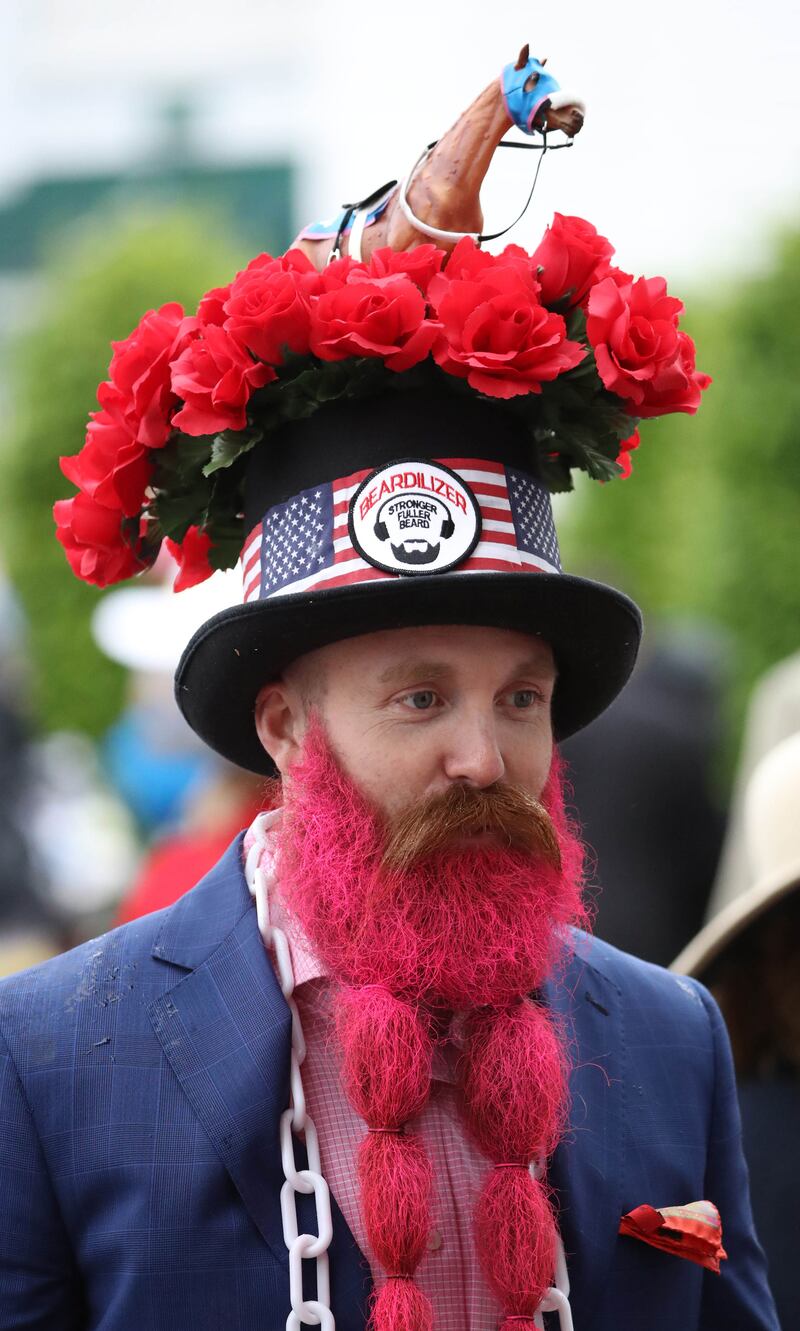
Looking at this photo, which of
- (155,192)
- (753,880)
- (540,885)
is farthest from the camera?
(155,192)

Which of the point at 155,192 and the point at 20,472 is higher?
the point at 155,192

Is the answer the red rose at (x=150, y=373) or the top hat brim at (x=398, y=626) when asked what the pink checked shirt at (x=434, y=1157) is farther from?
the red rose at (x=150, y=373)

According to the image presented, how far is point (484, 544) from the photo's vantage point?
250 centimetres

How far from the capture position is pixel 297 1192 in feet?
7.80

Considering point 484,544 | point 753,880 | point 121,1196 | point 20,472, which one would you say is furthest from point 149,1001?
point 20,472

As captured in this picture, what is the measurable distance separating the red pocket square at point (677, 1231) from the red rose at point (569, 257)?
1454 mm

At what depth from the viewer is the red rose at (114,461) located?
263 centimetres

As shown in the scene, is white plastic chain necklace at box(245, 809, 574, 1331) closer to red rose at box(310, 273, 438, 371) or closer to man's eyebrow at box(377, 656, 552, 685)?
man's eyebrow at box(377, 656, 552, 685)

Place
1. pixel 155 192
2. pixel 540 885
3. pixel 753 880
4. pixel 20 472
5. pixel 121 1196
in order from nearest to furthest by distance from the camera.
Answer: pixel 121 1196 < pixel 540 885 < pixel 753 880 < pixel 20 472 < pixel 155 192

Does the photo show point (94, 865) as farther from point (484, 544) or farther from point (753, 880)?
point (484, 544)

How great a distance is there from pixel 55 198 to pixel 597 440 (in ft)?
105

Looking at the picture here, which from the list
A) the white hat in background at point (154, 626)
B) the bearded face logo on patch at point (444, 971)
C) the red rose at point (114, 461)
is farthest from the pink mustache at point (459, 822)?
the white hat in background at point (154, 626)

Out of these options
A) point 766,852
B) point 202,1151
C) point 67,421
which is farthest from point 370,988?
point 67,421

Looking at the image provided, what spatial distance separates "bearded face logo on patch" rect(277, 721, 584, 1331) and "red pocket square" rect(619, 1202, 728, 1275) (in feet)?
0.54
